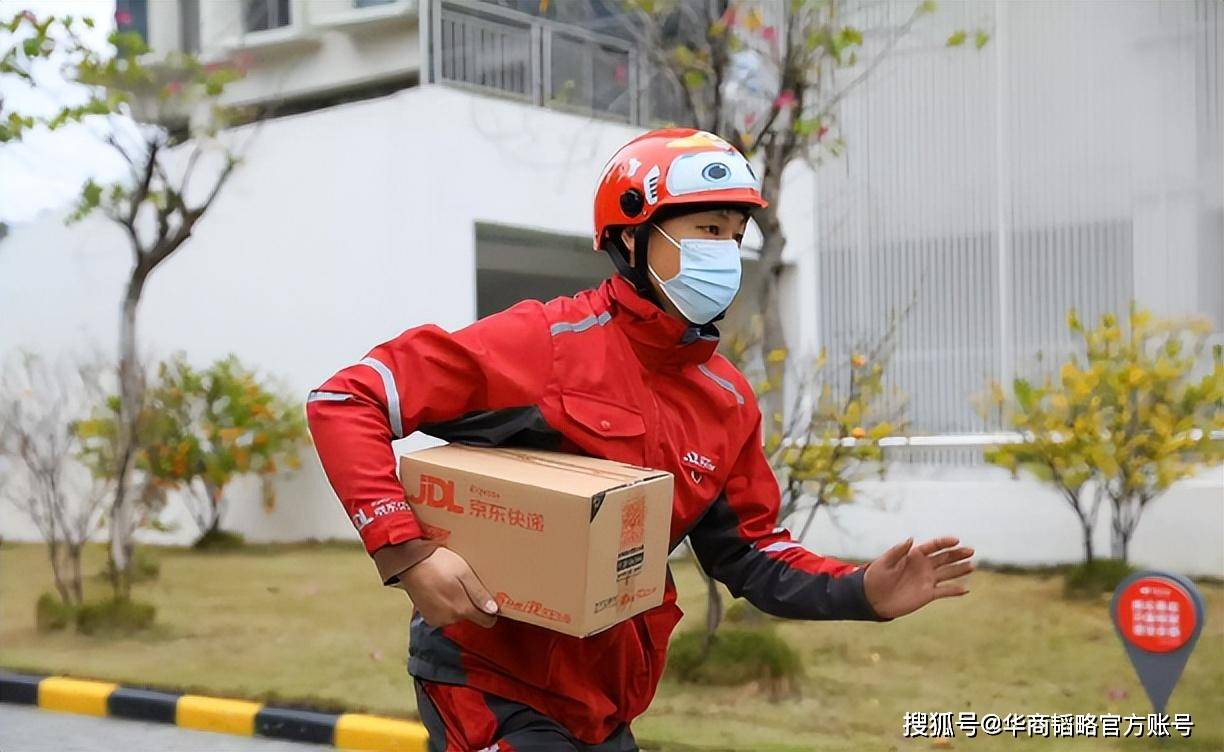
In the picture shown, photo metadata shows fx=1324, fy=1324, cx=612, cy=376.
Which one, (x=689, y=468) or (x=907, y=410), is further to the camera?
(x=907, y=410)

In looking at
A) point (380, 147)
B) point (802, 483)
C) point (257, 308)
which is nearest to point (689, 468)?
point (802, 483)

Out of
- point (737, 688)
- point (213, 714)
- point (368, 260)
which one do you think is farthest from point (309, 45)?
point (737, 688)

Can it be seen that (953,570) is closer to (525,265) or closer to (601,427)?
(601,427)

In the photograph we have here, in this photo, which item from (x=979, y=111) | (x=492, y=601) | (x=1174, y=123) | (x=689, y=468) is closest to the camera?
(x=492, y=601)

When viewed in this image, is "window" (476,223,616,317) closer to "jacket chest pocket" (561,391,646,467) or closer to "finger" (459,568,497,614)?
"jacket chest pocket" (561,391,646,467)

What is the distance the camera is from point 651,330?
8.37 feet

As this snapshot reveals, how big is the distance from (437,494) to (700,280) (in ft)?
2.16

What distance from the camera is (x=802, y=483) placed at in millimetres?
6578

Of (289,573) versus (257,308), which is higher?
(257,308)

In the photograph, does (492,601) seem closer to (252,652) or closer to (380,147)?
(252,652)

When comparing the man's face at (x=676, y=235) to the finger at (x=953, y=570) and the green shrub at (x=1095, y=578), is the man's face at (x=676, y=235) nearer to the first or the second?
the finger at (x=953, y=570)

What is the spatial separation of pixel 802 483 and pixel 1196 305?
265 cm

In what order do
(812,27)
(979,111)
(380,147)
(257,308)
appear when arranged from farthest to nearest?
(257,308), (380,147), (979,111), (812,27)

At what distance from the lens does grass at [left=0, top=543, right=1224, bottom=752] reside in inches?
230
